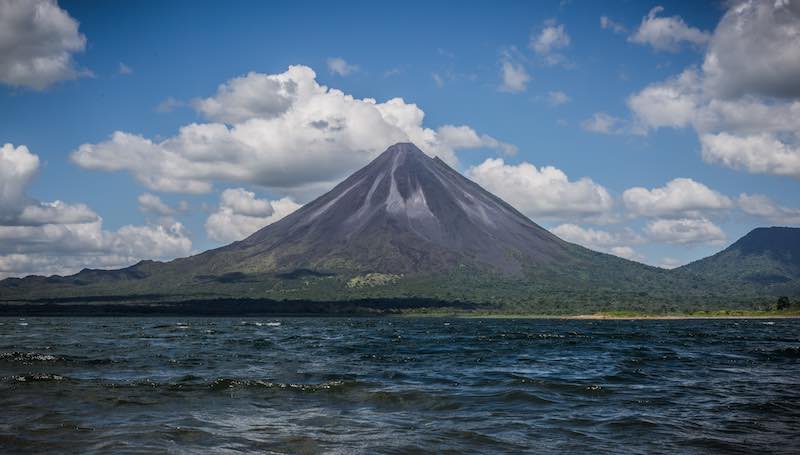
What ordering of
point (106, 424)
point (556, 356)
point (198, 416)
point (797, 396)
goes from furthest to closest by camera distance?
point (556, 356)
point (797, 396)
point (198, 416)
point (106, 424)

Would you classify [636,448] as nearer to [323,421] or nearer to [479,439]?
[479,439]

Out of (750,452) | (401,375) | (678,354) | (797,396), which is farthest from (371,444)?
A: (678,354)

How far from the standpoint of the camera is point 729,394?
2902 centimetres

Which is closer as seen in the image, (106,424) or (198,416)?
(106,424)

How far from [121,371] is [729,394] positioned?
3236cm

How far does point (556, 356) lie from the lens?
50.1m

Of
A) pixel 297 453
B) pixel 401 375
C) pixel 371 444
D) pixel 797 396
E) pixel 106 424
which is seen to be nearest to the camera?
pixel 297 453

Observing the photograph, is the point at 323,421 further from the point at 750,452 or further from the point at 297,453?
the point at 750,452

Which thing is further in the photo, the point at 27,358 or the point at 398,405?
the point at 27,358

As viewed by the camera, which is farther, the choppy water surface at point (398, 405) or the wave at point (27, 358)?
the wave at point (27, 358)

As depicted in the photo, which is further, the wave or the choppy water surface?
the wave

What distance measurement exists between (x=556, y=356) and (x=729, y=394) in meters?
21.4

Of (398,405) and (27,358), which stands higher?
(27,358)

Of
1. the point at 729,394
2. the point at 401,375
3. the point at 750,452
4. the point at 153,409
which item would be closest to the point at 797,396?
the point at 729,394
